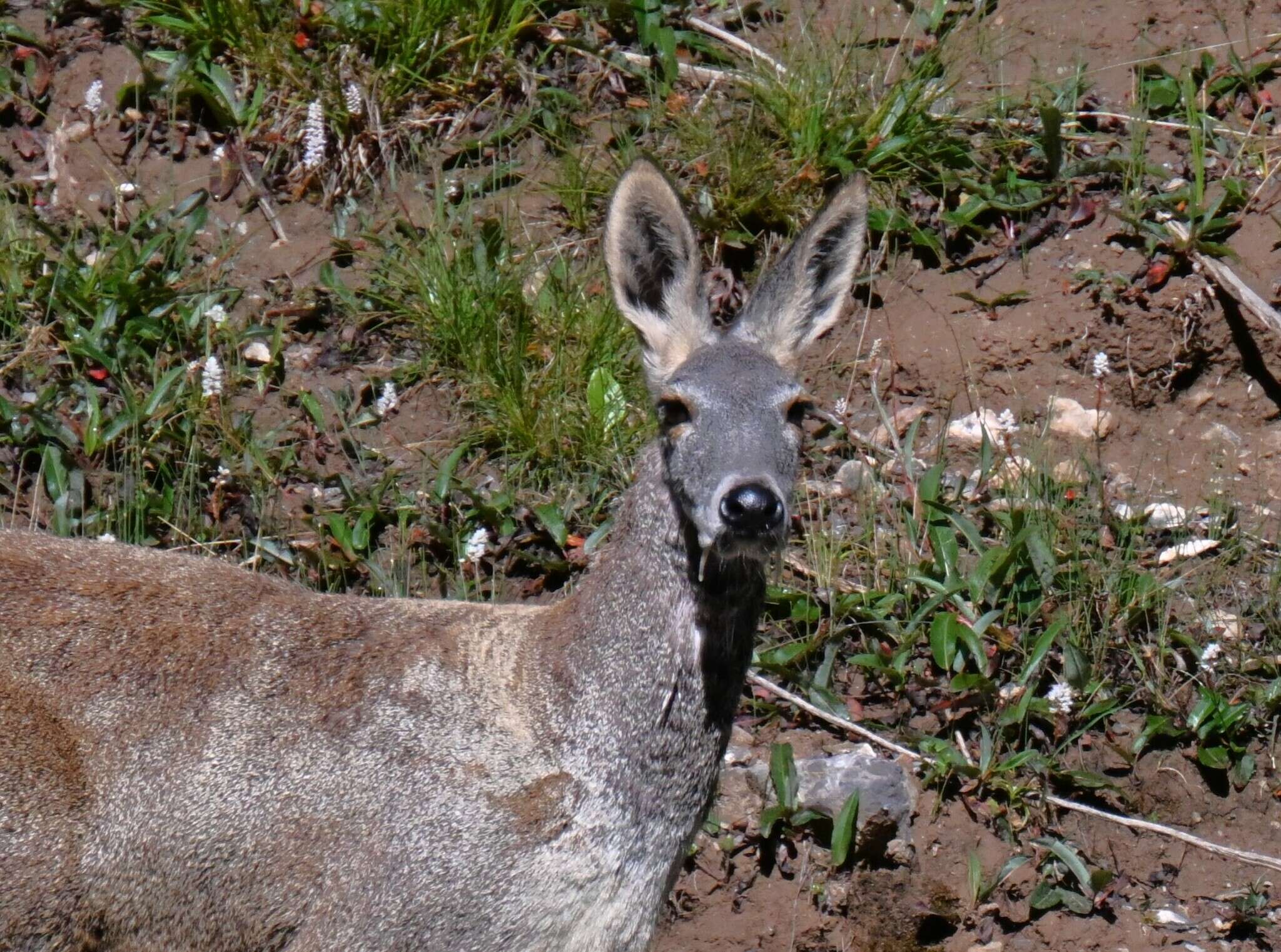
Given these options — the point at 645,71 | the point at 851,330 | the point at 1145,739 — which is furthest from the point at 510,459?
the point at 1145,739

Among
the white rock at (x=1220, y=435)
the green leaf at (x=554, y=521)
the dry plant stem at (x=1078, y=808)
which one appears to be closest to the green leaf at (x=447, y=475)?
the green leaf at (x=554, y=521)

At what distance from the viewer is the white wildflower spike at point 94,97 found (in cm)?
751

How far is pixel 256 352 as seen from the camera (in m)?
7.15

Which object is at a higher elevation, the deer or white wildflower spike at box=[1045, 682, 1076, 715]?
the deer

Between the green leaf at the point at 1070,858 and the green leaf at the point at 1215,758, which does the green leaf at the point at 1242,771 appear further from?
the green leaf at the point at 1070,858

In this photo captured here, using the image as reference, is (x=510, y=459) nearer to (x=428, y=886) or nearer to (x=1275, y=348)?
(x=428, y=886)

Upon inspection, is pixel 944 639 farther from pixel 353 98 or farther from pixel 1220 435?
pixel 353 98

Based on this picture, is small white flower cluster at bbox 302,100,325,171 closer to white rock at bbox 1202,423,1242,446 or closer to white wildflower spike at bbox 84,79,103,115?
white wildflower spike at bbox 84,79,103,115

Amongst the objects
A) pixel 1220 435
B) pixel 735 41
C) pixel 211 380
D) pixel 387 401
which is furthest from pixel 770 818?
pixel 735 41

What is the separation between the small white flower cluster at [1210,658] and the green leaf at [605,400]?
2.66 metres

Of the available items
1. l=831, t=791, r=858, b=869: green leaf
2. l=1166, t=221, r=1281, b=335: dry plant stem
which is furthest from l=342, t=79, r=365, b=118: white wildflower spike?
l=831, t=791, r=858, b=869: green leaf

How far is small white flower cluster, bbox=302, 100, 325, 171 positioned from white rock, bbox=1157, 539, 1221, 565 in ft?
14.3

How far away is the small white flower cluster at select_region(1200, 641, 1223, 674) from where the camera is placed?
6211mm

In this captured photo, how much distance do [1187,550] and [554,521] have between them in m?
2.74
